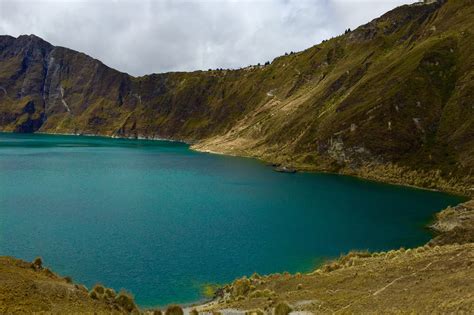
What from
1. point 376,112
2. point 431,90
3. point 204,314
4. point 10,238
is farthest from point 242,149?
point 204,314

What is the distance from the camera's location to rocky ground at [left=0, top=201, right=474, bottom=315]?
86.5 ft

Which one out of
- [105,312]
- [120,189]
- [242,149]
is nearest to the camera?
[105,312]

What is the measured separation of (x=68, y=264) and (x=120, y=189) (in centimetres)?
5572

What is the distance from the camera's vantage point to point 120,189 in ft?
345

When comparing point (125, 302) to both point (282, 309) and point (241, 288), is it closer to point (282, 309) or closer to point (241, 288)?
point (241, 288)

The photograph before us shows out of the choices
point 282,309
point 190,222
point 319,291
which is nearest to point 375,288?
point 319,291

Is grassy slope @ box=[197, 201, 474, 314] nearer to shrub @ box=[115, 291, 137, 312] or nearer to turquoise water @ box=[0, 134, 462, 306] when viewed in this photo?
shrub @ box=[115, 291, 137, 312]

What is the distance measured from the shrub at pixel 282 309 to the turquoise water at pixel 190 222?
14.6m

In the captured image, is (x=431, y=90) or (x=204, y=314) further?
(x=431, y=90)

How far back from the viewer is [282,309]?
Answer: 96.5 feet

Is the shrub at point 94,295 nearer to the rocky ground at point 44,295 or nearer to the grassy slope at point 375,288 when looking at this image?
the rocky ground at point 44,295

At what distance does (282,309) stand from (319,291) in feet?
20.9

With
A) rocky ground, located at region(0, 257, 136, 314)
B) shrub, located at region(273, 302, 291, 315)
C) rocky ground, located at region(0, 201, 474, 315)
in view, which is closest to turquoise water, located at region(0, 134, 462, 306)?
rocky ground, located at region(0, 201, 474, 315)

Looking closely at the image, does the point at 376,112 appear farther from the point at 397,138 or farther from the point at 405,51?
the point at 405,51
